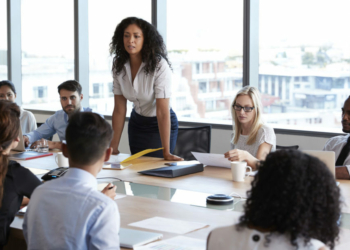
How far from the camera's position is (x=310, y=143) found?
429cm

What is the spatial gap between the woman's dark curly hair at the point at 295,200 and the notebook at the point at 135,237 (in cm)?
50

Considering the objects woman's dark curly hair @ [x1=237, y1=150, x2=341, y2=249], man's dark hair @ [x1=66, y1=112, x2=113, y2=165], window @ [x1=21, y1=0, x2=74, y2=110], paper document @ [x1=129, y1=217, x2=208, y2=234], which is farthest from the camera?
window @ [x1=21, y1=0, x2=74, y2=110]

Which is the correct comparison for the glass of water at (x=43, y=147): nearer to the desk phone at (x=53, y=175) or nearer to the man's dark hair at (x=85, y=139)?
the desk phone at (x=53, y=175)

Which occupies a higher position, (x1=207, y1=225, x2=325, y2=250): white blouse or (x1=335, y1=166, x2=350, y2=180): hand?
(x1=207, y1=225, x2=325, y2=250): white blouse

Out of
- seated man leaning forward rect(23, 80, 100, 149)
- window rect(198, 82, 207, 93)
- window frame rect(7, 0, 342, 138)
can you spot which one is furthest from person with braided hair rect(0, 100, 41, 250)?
window rect(198, 82, 207, 93)

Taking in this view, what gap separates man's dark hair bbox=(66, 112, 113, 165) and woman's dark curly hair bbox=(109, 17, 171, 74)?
5.78ft

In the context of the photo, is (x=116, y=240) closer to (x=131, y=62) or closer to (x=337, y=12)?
(x=131, y=62)

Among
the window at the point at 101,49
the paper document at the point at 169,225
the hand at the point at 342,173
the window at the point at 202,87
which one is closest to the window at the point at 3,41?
the window at the point at 101,49

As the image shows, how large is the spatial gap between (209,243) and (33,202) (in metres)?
0.57

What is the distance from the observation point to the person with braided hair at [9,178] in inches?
65.0

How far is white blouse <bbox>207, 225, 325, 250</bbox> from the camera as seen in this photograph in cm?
104

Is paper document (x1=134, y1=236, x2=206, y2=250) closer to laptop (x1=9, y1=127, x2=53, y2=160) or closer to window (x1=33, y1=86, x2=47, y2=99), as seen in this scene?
laptop (x1=9, y1=127, x2=53, y2=160)

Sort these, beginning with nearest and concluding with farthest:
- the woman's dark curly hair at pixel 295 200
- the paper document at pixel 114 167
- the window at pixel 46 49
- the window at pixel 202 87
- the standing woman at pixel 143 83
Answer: the woman's dark curly hair at pixel 295 200 → the paper document at pixel 114 167 → the standing woman at pixel 143 83 → the window at pixel 202 87 → the window at pixel 46 49

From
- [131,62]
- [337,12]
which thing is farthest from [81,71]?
[337,12]
